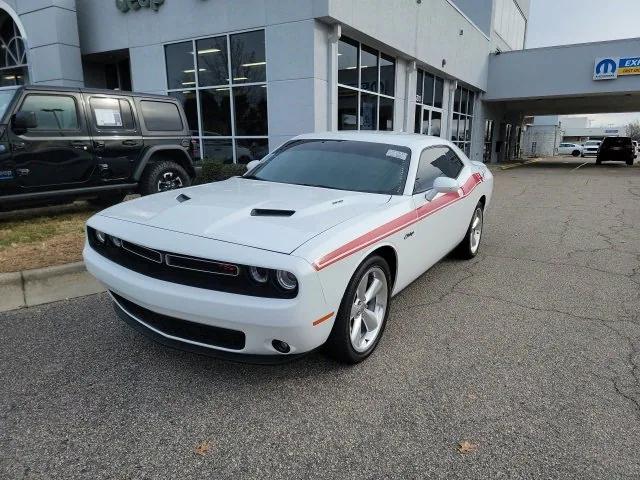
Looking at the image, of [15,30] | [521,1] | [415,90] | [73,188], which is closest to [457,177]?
[73,188]

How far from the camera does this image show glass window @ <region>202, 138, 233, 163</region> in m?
12.7

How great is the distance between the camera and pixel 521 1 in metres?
35.9

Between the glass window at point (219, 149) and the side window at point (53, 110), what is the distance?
5.84 metres

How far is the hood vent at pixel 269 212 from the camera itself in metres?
2.99

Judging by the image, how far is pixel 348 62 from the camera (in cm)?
1258

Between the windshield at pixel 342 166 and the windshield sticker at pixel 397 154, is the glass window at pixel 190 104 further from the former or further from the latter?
the windshield sticker at pixel 397 154

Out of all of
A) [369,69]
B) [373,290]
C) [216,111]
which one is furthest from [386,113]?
[373,290]

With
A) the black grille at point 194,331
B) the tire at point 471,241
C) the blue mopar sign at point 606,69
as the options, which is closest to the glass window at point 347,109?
the tire at point 471,241

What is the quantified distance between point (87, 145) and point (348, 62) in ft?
26.1

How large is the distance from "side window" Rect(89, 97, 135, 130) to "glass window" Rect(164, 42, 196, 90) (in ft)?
19.0

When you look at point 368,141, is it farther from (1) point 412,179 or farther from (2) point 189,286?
(2) point 189,286

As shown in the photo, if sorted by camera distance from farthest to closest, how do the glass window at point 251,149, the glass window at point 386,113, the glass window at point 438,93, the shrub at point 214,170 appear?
the glass window at point 438,93, the glass window at point 386,113, the glass window at point 251,149, the shrub at point 214,170

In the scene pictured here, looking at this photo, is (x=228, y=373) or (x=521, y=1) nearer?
(x=228, y=373)

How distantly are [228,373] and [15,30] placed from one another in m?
18.1
